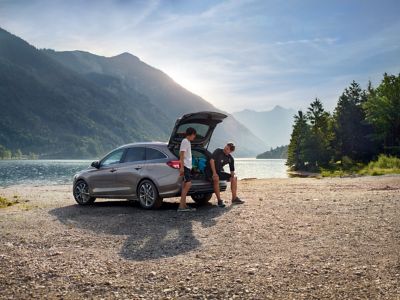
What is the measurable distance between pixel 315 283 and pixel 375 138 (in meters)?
67.1

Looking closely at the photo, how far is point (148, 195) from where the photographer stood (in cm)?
1336

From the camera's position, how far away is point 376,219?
1052cm

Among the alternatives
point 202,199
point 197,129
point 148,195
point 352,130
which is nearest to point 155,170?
point 148,195

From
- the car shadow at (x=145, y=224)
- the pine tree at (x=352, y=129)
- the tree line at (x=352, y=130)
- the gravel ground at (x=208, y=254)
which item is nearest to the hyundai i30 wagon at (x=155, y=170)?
the car shadow at (x=145, y=224)

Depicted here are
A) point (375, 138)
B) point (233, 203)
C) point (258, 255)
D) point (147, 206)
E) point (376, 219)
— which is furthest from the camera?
point (375, 138)

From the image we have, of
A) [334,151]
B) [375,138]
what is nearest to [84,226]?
[375,138]

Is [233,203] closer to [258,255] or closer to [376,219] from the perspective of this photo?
[376,219]

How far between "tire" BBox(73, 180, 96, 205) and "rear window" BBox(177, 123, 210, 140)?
4.31m

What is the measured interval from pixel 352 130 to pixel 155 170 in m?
70.3

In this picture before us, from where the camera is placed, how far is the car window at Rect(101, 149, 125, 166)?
1470 cm

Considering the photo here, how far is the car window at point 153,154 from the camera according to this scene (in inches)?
522

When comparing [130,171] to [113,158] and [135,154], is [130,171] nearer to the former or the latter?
[135,154]

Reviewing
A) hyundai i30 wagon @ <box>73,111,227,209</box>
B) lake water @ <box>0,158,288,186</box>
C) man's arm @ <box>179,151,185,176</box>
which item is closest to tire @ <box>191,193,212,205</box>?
hyundai i30 wagon @ <box>73,111,227,209</box>

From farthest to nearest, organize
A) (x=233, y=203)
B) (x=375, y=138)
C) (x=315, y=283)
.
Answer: (x=375, y=138) → (x=233, y=203) → (x=315, y=283)
